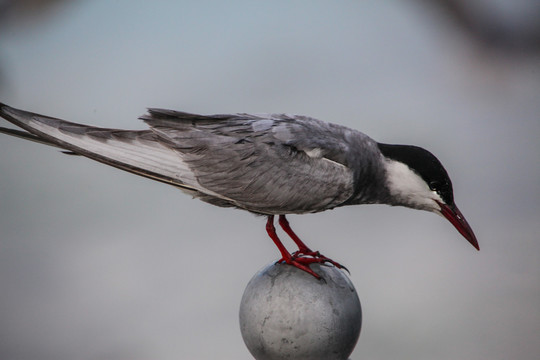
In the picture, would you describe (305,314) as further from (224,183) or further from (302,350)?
(224,183)

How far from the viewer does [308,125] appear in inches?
113

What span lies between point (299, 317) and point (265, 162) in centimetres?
74

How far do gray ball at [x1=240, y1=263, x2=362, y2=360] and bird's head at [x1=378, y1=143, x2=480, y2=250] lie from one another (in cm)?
62

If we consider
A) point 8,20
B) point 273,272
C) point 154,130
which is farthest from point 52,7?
point 273,272

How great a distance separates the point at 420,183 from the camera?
9.17ft

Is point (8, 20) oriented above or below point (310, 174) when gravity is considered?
above

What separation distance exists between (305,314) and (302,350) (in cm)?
14

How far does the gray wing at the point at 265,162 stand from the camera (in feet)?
9.03

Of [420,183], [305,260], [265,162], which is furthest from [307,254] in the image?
[420,183]

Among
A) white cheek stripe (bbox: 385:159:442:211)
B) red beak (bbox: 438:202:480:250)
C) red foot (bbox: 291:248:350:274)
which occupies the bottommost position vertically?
red foot (bbox: 291:248:350:274)

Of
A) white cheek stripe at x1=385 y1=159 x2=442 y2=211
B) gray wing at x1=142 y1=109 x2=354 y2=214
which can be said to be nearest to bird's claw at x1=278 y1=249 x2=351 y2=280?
gray wing at x1=142 y1=109 x2=354 y2=214

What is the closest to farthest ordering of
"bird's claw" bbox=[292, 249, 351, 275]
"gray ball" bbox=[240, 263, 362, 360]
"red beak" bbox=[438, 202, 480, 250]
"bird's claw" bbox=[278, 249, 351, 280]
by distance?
1. "gray ball" bbox=[240, 263, 362, 360]
2. "bird's claw" bbox=[278, 249, 351, 280]
3. "bird's claw" bbox=[292, 249, 351, 275]
4. "red beak" bbox=[438, 202, 480, 250]

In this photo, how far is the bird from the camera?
270 cm

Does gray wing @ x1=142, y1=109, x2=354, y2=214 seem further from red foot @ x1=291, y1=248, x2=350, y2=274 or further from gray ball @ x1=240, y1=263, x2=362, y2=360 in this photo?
gray ball @ x1=240, y1=263, x2=362, y2=360
